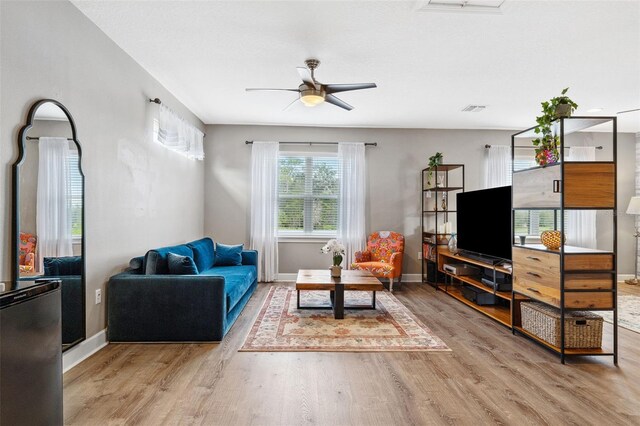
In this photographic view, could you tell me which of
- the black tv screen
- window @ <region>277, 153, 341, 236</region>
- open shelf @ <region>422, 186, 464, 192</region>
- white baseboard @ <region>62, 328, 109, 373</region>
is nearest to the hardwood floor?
white baseboard @ <region>62, 328, 109, 373</region>

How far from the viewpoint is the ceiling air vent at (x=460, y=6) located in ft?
8.18

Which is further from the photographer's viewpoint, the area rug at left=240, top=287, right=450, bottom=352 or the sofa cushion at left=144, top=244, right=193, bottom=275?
the sofa cushion at left=144, top=244, right=193, bottom=275

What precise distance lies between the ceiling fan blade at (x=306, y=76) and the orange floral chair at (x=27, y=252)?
2255mm

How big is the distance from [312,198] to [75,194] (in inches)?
153

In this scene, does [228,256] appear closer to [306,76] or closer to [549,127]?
[306,76]

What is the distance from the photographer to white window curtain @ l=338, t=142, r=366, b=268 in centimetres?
592

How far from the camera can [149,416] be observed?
6.59ft

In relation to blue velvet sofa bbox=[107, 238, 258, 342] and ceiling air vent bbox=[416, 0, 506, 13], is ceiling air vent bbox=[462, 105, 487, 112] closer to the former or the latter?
ceiling air vent bbox=[416, 0, 506, 13]

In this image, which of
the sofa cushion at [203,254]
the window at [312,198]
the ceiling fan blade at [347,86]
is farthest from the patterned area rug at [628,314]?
the sofa cushion at [203,254]

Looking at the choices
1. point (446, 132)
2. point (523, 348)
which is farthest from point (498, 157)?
point (523, 348)

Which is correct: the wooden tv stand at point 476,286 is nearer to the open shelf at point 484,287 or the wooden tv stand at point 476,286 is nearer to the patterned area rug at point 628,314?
the open shelf at point 484,287

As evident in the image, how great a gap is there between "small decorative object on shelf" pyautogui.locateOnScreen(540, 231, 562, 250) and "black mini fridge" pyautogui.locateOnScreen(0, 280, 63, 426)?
3.49 meters

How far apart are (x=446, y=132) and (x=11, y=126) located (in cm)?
581

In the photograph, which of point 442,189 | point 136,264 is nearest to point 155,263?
point 136,264
